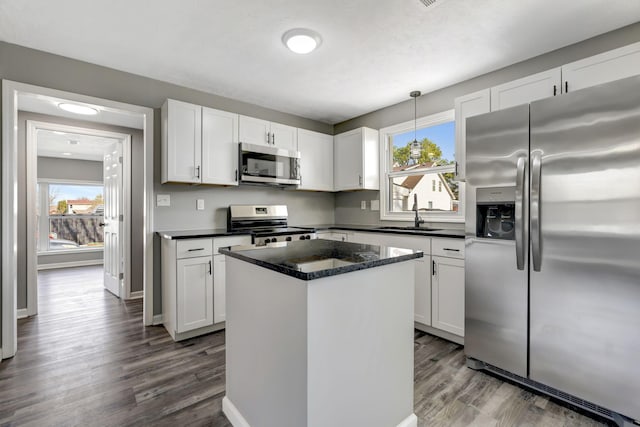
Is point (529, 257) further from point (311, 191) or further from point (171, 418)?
point (311, 191)

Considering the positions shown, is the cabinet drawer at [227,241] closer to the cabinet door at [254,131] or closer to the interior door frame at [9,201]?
the cabinet door at [254,131]

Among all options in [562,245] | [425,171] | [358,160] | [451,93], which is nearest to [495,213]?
[562,245]

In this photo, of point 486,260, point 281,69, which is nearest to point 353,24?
point 281,69

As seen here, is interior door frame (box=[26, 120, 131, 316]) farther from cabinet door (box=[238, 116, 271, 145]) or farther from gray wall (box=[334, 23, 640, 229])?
gray wall (box=[334, 23, 640, 229])

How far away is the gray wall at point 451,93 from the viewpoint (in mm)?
2215

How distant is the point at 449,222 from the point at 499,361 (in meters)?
1.47

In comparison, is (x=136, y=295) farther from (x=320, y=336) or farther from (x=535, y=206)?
(x=535, y=206)

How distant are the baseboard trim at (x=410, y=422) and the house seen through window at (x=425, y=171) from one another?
7.17 feet

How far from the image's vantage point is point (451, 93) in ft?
10.2

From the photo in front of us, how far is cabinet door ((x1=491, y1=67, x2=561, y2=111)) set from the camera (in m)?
2.29

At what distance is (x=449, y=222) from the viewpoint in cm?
319

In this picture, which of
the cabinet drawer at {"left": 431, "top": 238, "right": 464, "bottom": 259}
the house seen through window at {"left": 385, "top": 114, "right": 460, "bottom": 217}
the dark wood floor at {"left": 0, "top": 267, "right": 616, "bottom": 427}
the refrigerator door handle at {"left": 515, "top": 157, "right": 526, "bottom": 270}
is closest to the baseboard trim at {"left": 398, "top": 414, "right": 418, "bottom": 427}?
the dark wood floor at {"left": 0, "top": 267, "right": 616, "bottom": 427}

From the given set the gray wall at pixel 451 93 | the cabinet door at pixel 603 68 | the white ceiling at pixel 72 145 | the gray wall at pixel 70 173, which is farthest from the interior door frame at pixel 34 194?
the cabinet door at pixel 603 68

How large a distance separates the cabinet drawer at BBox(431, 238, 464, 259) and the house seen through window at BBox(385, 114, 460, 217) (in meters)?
0.73
